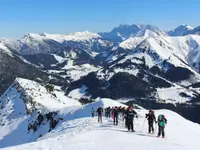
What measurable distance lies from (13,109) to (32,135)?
4683 centimetres

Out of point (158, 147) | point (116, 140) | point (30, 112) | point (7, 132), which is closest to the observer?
point (158, 147)

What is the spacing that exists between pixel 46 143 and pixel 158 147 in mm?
13498

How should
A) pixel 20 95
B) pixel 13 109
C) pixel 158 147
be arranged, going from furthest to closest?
pixel 20 95, pixel 13 109, pixel 158 147

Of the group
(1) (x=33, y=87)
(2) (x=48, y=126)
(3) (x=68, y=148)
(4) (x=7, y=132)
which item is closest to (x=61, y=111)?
(2) (x=48, y=126)

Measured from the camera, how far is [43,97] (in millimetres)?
167500

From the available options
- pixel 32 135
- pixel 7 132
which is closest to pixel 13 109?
pixel 7 132

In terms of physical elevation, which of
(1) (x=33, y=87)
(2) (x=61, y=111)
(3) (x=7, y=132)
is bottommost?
(3) (x=7, y=132)

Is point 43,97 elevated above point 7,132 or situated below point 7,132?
above

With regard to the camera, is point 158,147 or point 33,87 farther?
point 33,87

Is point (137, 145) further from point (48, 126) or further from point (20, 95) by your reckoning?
point (20, 95)

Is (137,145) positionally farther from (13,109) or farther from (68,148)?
(13,109)

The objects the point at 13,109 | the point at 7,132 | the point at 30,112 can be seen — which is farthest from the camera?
the point at 13,109

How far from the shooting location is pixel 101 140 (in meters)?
38.6

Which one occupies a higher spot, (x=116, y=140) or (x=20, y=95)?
(x=20, y=95)
